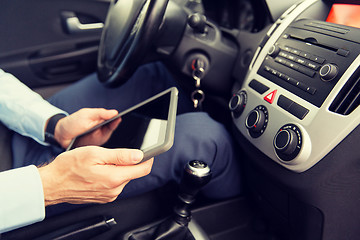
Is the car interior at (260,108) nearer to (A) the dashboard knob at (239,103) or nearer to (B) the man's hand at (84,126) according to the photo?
(A) the dashboard knob at (239,103)

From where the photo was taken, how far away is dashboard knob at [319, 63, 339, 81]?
482 millimetres

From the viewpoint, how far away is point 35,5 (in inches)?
45.1

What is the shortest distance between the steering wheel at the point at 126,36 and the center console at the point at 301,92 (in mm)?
228

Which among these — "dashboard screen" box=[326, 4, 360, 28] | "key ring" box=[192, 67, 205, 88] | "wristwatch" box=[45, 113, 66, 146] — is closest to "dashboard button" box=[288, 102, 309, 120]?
"dashboard screen" box=[326, 4, 360, 28]

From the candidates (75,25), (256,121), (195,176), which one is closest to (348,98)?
(256,121)

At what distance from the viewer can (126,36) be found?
72 cm

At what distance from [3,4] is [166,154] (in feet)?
2.93

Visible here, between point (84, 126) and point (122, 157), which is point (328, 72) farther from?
Result: point (84, 126)

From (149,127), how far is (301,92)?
27 centimetres

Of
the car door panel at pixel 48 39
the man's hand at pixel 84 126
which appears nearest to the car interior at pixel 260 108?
the man's hand at pixel 84 126

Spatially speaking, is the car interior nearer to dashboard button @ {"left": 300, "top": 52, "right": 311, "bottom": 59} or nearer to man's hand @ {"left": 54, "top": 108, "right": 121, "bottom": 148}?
dashboard button @ {"left": 300, "top": 52, "right": 311, "bottom": 59}

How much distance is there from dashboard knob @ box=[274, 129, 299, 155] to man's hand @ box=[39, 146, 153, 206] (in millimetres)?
207

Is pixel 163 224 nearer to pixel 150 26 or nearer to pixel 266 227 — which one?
pixel 266 227

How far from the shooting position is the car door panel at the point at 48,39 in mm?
1146
